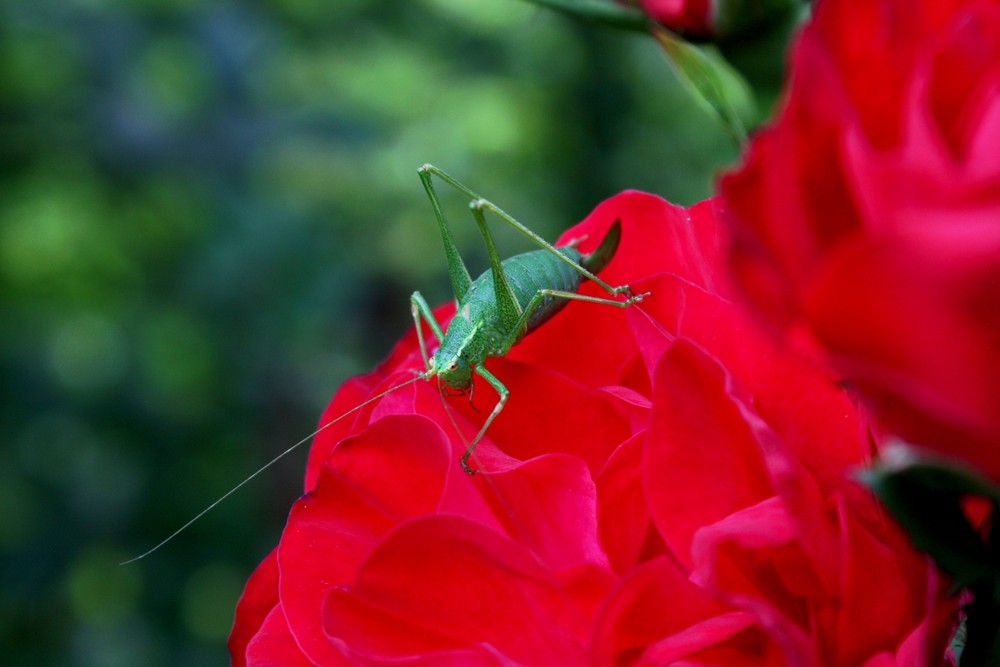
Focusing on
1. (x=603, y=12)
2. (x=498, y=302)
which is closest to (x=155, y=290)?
(x=498, y=302)

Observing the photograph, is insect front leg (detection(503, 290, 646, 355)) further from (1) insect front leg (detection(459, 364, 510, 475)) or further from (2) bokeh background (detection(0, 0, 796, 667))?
(2) bokeh background (detection(0, 0, 796, 667))

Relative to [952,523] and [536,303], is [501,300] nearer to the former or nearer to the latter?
[536,303]

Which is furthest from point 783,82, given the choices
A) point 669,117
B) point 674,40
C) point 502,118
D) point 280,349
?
point 669,117

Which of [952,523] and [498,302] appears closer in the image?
[952,523]

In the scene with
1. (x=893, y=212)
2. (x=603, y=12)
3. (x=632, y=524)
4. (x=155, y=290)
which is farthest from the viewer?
(x=155, y=290)

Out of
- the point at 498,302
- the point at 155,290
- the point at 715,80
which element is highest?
the point at 715,80

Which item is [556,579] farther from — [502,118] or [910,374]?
[502,118]

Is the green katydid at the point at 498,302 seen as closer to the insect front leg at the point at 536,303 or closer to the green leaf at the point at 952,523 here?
the insect front leg at the point at 536,303
